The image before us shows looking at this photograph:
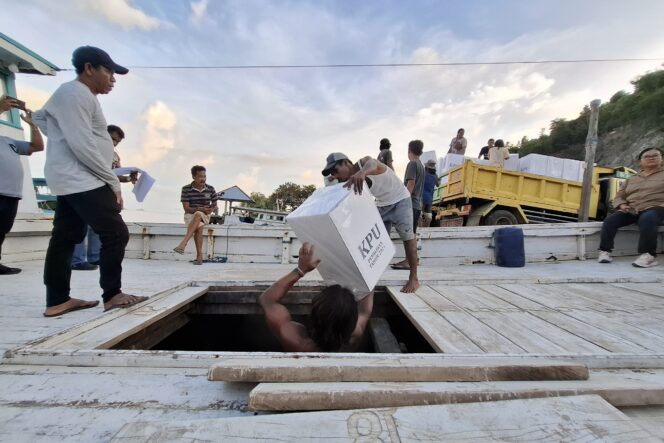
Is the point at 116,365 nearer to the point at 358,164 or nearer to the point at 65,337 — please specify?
the point at 65,337

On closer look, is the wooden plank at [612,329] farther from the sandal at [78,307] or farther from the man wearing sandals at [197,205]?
the man wearing sandals at [197,205]

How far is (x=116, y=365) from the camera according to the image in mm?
1438

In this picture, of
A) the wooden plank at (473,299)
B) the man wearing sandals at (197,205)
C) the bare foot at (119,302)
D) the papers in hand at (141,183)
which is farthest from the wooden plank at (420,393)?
the man wearing sandals at (197,205)

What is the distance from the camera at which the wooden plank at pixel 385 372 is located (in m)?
1.18

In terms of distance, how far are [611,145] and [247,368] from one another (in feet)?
145

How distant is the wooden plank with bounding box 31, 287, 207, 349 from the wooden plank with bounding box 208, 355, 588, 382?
88 centimetres

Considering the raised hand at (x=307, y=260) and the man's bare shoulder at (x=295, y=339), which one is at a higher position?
the raised hand at (x=307, y=260)

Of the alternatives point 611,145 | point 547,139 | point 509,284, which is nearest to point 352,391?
point 509,284

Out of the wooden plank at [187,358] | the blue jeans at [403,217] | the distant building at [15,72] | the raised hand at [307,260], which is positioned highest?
the distant building at [15,72]

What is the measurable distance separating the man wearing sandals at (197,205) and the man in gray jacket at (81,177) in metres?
2.69

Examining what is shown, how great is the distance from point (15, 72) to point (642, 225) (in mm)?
11541

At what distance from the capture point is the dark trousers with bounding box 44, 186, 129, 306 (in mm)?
2037

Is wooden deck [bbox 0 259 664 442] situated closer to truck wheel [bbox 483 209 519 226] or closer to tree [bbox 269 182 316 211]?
truck wheel [bbox 483 209 519 226]

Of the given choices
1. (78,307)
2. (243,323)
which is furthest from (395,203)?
(78,307)
